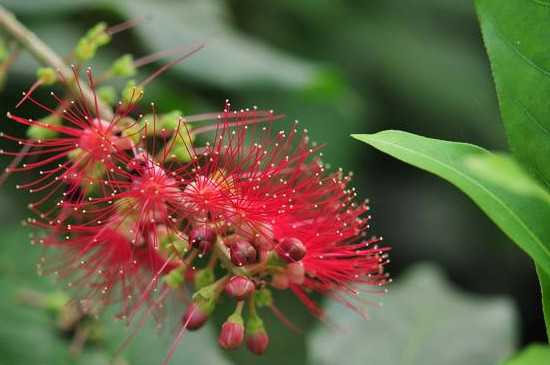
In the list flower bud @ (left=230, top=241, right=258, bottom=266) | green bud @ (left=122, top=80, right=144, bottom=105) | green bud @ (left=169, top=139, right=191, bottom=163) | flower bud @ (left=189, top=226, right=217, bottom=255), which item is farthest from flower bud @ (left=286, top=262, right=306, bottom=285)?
green bud @ (left=122, top=80, right=144, bottom=105)

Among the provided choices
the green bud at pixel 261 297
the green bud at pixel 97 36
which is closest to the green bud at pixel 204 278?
the green bud at pixel 261 297

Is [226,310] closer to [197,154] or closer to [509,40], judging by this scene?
[197,154]

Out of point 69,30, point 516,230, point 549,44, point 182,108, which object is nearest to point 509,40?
point 549,44

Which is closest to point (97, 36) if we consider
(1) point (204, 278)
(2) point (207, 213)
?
(2) point (207, 213)

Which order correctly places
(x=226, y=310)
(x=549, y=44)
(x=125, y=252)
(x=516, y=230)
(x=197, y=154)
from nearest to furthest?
1. (x=516, y=230)
2. (x=549, y=44)
3. (x=197, y=154)
4. (x=125, y=252)
5. (x=226, y=310)

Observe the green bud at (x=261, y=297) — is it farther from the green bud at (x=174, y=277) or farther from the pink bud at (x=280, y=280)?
the green bud at (x=174, y=277)
